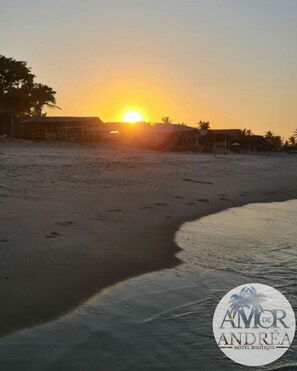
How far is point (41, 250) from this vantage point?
640 centimetres

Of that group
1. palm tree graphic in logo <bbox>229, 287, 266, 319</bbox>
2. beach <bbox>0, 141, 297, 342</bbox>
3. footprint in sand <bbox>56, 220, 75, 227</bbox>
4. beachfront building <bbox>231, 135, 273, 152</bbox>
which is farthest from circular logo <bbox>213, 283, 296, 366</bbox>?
beachfront building <bbox>231, 135, 273, 152</bbox>

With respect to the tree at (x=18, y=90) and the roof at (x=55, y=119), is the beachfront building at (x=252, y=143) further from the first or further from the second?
the tree at (x=18, y=90)

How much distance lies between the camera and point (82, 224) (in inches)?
333

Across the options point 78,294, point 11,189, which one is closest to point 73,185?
point 11,189

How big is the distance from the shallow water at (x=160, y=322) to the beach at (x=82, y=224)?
0.26 meters

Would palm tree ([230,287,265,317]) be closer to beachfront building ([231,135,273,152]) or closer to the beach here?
the beach

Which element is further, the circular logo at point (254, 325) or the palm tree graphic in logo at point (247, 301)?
the palm tree graphic in logo at point (247, 301)

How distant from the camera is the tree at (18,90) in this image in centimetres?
4622

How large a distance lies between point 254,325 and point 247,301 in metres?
0.67

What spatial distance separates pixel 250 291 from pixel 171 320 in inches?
59.2

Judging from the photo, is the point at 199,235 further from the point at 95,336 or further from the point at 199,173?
the point at 199,173

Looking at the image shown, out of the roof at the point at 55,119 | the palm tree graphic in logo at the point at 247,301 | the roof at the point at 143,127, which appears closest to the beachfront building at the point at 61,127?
the roof at the point at 55,119

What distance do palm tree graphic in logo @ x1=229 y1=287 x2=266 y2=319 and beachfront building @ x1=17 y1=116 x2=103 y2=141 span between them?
148 ft

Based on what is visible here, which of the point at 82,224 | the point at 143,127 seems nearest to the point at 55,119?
the point at 143,127
